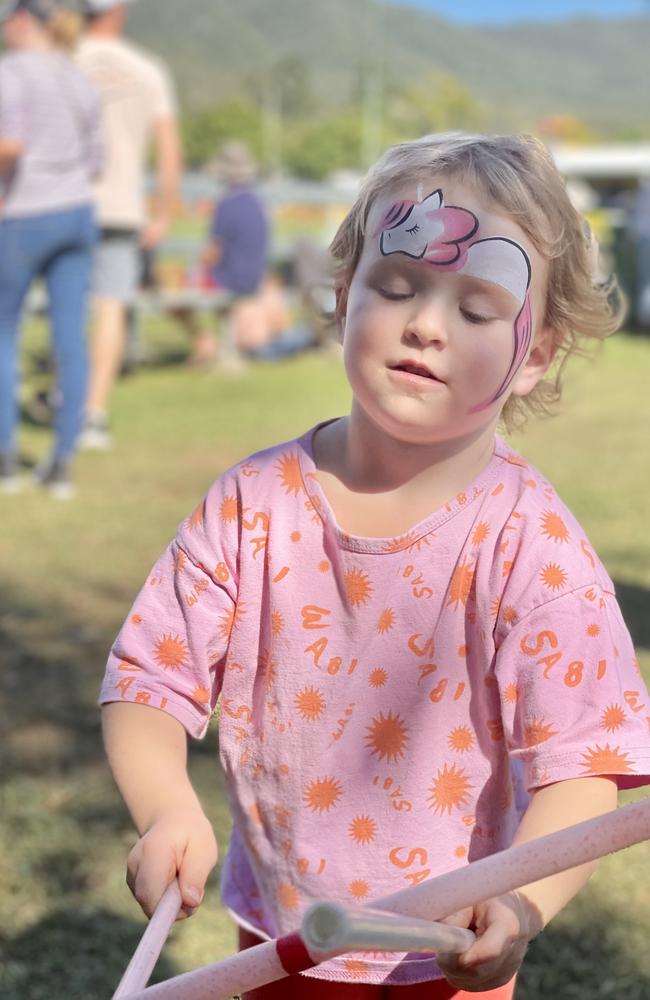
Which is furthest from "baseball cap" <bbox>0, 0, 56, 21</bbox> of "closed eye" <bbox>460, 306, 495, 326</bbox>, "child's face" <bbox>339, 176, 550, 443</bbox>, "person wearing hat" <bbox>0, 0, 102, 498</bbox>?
"closed eye" <bbox>460, 306, 495, 326</bbox>

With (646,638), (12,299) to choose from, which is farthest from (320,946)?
(12,299)

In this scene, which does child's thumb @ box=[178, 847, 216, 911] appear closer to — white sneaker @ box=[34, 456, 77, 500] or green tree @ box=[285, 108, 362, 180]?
white sneaker @ box=[34, 456, 77, 500]

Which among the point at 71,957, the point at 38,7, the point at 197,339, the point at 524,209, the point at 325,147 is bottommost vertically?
the point at 325,147

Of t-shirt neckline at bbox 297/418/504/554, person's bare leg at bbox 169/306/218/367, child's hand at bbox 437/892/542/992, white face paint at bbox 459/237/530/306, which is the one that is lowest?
person's bare leg at bbox 169/306/218/367

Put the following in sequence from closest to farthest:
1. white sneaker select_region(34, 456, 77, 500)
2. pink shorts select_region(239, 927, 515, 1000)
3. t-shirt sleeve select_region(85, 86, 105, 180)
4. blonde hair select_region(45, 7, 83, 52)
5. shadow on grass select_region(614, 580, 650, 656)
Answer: pink shorts select_region(239, 927, 515, 1000)
shadow on grass select_region(614, 580, 650, 656)
blonde hair select_region(45, 7, 83, 52)
t-shirt sleeve select_region(85, 86, 105, 180)
white sneaker select_region(34, 456, 77, 500)

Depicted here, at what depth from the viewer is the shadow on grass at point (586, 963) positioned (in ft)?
8.14

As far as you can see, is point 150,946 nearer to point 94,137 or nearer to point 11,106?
point 11,106

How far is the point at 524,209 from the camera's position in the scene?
1.60m

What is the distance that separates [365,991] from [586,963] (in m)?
1.02

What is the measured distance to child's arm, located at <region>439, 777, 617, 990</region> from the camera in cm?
129

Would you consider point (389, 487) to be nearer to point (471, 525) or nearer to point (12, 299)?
point (471, 525)

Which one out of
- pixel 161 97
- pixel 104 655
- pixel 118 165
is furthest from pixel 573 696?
pixel 118 165

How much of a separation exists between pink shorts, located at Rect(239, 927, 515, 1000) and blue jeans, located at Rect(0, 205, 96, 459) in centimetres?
431

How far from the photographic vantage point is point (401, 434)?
1.59 m
